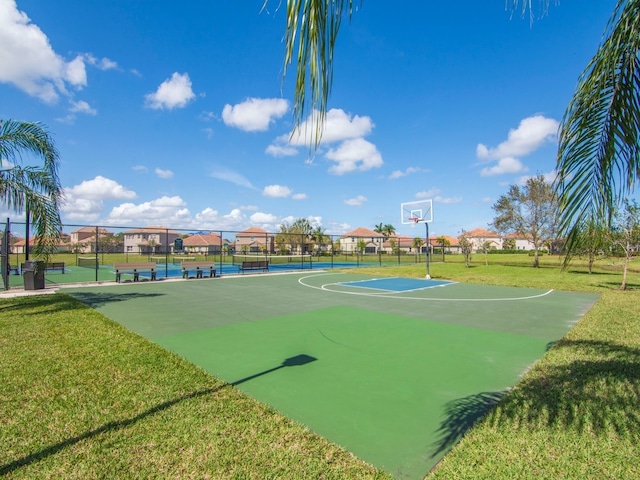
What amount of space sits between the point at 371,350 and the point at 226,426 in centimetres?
315

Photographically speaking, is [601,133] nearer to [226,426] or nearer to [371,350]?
[226,426]

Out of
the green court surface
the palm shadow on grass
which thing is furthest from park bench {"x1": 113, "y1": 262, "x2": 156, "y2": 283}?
the palm shadow on grass

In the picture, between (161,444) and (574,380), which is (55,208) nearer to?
(161,444)

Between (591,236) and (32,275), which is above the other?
(591,236)

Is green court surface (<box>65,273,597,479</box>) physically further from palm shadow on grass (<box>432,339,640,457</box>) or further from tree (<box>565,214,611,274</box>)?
tree (<box>565,214,611,274</box>)

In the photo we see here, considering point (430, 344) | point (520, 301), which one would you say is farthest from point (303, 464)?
point (520, 301)

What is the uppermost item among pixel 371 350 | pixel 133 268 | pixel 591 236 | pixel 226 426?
pixel 591 236

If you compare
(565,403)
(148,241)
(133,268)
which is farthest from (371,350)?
(148,241)

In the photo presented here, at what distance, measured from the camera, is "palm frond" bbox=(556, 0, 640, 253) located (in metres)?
2.25

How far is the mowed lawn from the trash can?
934 centimetres

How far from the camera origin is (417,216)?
22.4m

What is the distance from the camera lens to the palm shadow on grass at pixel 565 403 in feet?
10.4

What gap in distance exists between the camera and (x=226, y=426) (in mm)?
3189

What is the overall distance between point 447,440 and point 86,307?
10.0 meters
